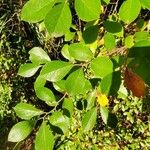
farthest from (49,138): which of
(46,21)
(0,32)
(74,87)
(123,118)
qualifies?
(0,32)

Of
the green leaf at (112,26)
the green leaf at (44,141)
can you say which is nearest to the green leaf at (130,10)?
the green leaf at (112,26)

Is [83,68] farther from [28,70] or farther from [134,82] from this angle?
[28,70]

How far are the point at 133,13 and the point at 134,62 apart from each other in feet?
0.48

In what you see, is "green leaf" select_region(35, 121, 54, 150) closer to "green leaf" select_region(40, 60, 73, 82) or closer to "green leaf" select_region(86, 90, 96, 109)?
"green leaf" select_region(40, 60, 73, 82)

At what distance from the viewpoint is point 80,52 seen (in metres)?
0.87

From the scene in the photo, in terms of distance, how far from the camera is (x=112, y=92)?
2.36 ft

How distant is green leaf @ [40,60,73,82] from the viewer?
0.85 meters

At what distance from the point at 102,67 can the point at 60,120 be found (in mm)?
314

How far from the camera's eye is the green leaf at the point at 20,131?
0.93m

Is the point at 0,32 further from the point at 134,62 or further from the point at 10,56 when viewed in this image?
the point at 134,62

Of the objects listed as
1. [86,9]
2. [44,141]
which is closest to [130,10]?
[86,9]

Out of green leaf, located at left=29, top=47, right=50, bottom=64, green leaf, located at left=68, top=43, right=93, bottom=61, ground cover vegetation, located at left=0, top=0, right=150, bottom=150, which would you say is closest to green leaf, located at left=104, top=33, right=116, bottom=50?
ground cover vegetation, located at left=0, top=0, right=150, bottom=150

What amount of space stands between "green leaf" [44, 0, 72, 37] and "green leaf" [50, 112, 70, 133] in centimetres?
35

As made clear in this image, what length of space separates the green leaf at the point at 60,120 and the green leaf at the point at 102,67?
0.91 ft
